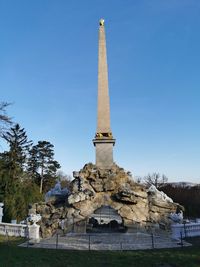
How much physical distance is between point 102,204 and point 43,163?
3585 cm

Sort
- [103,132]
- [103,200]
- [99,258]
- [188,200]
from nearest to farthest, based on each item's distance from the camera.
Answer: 1. [99,258]
2. [103,200]
3. [103,132]
4. [188,200]

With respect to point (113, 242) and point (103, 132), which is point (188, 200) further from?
point (113, 242)

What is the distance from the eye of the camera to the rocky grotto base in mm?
21344

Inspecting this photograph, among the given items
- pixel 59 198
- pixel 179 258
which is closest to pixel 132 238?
pixel 179 258

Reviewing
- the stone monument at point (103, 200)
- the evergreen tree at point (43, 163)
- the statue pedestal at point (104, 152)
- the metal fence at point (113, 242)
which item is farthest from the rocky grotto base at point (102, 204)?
the evergreen tree at point (43, 163)

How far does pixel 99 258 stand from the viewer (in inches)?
496

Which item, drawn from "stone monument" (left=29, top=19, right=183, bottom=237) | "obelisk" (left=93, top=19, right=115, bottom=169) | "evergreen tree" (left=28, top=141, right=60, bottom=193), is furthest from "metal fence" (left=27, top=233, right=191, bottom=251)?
"evergreen tree" (left=28, top=141, right=60, bottom=193)

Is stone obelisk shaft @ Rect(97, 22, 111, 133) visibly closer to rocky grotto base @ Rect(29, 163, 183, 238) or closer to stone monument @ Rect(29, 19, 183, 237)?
stone monument @ Rect(29, 19, 183, 237)

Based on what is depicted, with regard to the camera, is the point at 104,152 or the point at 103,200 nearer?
the point at 103,200

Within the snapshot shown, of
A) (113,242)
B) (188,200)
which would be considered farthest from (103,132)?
(188,200)

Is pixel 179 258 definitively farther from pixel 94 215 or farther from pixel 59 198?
pixel 59 198

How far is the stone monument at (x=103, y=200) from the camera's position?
21.5 metres

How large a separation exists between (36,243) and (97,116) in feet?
37.2

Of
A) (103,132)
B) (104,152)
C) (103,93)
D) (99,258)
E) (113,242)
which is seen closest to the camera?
(99,258)
